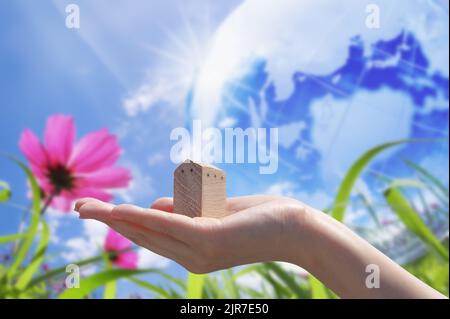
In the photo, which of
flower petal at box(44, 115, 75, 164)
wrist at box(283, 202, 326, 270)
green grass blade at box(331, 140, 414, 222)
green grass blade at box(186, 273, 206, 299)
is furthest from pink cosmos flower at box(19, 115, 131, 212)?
wrist at box(283, 202, 326, 270)

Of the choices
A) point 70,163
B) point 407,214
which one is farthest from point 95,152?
point 407,214

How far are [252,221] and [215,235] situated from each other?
0.12ft

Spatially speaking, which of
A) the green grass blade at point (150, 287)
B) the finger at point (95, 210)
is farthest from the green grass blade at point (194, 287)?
the finger at point (95, 210)

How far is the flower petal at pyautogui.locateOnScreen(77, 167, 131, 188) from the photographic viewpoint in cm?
114

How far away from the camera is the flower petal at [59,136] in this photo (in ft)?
3.66

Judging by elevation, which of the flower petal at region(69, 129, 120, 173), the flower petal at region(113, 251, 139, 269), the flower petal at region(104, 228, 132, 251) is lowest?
the flower petal at region(113, 251, 139, 269)

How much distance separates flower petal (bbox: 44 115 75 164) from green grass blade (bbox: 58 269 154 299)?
28cm

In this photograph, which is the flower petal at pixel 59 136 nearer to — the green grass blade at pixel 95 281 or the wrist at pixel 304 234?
the green grass blade at pixel 95 281

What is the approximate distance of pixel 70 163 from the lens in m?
1.13

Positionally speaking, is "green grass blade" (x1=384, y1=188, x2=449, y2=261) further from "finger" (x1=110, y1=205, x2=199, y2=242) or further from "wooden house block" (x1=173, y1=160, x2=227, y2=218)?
"finger" (x1=110, y1=205, x2=199, y2=242)

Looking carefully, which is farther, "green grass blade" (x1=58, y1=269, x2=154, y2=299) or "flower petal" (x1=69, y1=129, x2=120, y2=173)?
"flower petal" (x1=69, y1=129, x2=120, y2=173)

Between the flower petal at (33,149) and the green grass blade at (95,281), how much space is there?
11.4 inches
